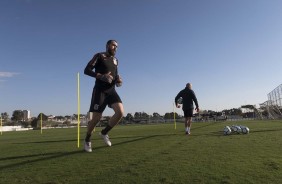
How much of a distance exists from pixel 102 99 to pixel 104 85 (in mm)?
309

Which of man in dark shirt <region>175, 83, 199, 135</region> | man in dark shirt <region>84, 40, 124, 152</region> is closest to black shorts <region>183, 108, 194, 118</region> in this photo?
man in dark shirt <region>175, 83, 199, 135</region>

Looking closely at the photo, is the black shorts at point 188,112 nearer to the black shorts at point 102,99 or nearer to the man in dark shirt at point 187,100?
the man in dark shirt at point 187,100

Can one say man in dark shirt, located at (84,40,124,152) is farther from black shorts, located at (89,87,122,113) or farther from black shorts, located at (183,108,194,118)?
black shorts, located at (183,108,194,118)

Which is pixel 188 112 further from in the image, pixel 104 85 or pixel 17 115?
pixel 17 115

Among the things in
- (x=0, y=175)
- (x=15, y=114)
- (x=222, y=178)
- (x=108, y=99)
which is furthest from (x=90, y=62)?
(x=15, y=114)

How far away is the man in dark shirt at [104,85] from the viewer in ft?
20.8

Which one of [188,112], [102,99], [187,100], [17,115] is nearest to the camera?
[102,99]

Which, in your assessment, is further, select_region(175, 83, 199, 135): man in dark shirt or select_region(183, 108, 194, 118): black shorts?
select_region(175, 83, 199, 135): man in dark shirt

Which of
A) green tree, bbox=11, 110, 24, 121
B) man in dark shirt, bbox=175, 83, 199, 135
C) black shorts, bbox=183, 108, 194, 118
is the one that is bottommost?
black shorts, bbox=183, 108, 194, 118

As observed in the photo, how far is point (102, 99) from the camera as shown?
6.45 meters

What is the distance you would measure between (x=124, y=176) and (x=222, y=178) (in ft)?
3.71

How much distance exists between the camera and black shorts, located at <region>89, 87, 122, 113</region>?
6.36 meters

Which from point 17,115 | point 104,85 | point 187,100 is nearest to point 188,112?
point 187,100

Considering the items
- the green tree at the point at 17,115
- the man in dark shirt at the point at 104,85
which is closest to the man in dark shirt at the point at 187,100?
the man in dark shirt at the point at 104,85
